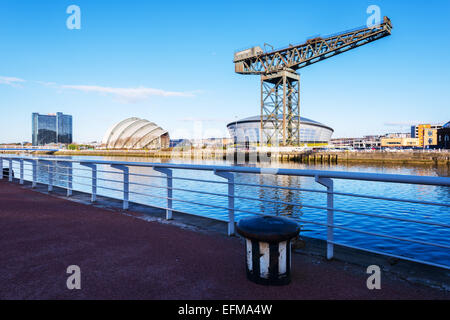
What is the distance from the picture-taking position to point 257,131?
A: 397 ft

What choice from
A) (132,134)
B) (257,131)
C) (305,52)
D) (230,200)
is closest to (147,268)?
(230,200)

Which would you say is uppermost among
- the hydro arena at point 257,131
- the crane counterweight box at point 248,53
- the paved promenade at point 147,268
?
the crane counterweight box at point 248,53

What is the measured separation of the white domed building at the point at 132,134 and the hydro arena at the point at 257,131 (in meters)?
31.6

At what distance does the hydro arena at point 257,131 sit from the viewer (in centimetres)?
12126

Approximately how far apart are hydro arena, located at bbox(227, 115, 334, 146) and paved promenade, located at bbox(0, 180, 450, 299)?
109370 mm

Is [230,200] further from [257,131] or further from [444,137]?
[257,131]

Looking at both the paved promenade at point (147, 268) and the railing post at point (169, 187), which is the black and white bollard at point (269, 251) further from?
the railing post at point (169, 187)

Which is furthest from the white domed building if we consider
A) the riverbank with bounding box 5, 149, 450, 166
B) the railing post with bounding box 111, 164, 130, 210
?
the railing post with bounding box 111, 164, 130, 210

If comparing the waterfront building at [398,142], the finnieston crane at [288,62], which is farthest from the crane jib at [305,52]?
the waterfront building at [398,142]

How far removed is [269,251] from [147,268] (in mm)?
1646

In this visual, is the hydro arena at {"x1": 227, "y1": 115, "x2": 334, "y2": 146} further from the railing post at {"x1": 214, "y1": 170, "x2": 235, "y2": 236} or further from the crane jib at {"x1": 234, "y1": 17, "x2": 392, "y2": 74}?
the railing post at {"x1": 214, "y1": 170, "x2": 235, "y2": 236}

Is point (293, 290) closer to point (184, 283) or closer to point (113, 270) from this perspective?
point (184, 283)

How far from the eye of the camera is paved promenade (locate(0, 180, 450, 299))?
3.21 metres
